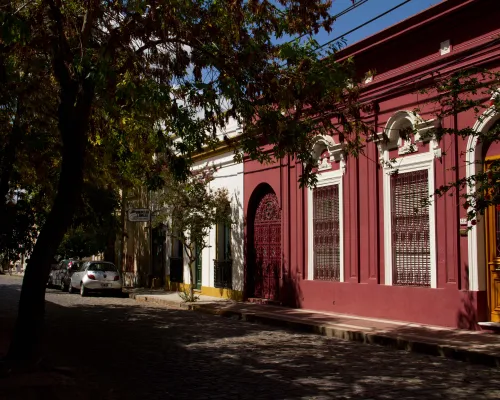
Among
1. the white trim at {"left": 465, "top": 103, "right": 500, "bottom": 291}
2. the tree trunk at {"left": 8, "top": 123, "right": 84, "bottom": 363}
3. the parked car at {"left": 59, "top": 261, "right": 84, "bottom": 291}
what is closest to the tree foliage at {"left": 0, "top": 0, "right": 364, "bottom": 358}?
the tree trunk at {"left": 8, "top": 123, "right": 84, "bottom": 363}

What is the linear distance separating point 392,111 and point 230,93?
6456 mm

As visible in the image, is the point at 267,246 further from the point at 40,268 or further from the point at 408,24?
the point at 40,268

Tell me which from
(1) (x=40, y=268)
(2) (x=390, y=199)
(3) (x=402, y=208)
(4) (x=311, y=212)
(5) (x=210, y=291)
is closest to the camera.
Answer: (1) (x=40, y=268)

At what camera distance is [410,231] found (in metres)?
13.0

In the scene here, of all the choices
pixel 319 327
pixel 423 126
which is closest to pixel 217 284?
pixel 319 327

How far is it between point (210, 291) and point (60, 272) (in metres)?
10.2

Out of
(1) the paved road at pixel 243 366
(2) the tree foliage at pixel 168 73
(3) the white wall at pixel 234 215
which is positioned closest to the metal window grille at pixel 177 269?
(3) the white wall at pixel 234 215

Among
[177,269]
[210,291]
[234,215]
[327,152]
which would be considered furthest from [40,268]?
[177,269]

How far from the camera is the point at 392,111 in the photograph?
13.5 meters

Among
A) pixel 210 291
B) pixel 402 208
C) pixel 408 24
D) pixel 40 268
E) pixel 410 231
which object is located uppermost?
pixel 408 24

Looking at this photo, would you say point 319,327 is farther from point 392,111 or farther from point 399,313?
point 392,111

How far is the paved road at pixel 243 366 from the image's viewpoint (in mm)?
6875

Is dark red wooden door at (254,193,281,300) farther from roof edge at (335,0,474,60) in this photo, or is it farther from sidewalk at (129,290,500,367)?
roof edge at (335,0,474,60)

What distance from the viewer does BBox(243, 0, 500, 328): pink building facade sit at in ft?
37.6
